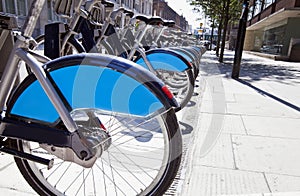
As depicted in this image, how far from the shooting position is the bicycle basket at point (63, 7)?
217cm

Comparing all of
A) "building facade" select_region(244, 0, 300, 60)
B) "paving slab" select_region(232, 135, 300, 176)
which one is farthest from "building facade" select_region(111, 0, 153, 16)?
"paving slab" select_region(232, 135, 300, 176)

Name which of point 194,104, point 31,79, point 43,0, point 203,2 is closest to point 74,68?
point 31,79

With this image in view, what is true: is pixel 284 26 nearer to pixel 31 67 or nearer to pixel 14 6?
pixel 14 6

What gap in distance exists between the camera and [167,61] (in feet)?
11.3

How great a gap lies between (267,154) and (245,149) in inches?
8.8

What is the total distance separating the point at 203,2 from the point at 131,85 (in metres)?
15.8

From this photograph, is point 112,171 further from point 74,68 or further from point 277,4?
point 277,4

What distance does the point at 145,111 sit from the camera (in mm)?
1499

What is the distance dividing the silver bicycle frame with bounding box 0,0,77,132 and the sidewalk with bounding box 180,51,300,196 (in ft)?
3.80

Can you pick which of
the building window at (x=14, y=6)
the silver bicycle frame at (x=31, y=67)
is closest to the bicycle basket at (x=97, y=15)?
the silver bicycle frame at (x=31, y=67)

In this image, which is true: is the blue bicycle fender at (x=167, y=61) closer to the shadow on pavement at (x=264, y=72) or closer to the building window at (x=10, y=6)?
the shadow on pavement at (x=264, y=72)

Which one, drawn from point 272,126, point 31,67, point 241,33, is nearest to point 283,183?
point 272,126

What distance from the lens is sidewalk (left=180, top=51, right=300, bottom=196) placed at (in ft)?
6.61

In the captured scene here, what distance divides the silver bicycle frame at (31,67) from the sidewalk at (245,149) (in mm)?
1157
